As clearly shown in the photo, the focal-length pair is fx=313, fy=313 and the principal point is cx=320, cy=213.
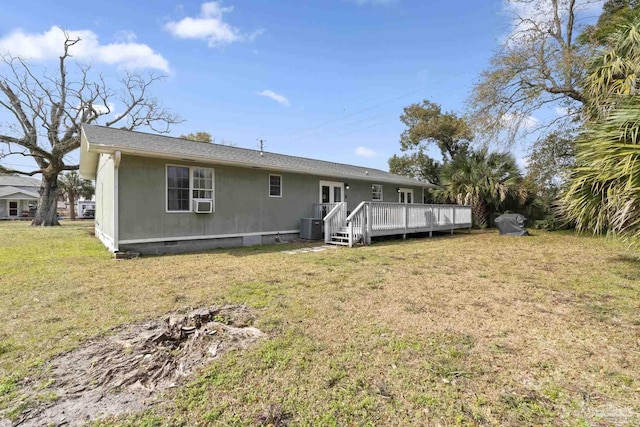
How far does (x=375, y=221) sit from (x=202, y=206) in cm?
547

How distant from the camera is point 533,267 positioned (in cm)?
664

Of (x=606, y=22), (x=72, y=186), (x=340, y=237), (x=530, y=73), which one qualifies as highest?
(x=606, y=22)

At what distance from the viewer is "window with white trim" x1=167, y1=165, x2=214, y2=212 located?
8.55m

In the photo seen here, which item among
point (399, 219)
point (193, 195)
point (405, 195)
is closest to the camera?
point (193, 195)

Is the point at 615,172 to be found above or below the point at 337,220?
above

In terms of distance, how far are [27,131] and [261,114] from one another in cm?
1452

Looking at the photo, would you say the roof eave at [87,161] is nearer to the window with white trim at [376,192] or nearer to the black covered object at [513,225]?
the window with white trim at [376,192]

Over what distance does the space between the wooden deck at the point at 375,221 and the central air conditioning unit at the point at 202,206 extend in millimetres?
3666

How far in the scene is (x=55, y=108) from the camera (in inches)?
811

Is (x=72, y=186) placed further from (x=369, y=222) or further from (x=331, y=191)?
(x=369, y=222)

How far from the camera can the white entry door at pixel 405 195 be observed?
53.5 feet

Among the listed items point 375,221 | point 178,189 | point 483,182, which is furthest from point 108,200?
point 483,182

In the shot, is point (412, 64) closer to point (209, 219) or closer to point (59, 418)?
point (209, 219)

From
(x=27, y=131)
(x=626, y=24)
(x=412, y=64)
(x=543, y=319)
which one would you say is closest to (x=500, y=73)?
(x=412, y=64)
